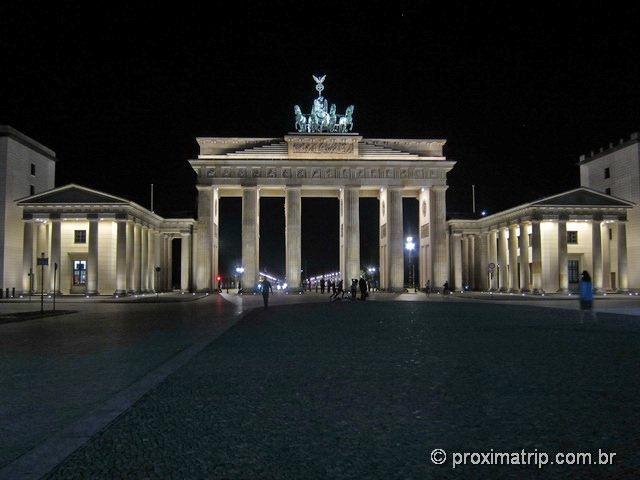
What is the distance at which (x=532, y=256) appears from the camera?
61.2 m

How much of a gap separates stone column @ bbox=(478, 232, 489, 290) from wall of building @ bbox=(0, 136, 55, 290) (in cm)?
5230

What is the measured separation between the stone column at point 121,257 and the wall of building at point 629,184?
169 feet

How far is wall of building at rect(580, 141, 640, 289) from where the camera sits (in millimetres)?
63406

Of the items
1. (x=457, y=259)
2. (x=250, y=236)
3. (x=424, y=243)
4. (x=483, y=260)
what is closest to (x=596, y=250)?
(x=483, y=260)

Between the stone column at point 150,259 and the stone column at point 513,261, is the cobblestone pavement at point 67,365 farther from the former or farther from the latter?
the stone column at point 513,261

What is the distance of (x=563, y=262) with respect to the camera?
6106 centimetres

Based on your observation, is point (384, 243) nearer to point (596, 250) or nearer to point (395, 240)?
point (395, 240)

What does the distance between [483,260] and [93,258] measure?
4586cm

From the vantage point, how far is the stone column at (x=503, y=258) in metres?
70.7

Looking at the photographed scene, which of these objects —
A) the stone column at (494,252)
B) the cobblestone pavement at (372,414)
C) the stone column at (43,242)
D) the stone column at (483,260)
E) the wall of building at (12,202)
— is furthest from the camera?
the stone column at (483,260)

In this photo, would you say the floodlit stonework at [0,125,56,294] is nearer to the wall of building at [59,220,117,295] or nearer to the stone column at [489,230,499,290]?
the wall of building at [59,220,117,295]

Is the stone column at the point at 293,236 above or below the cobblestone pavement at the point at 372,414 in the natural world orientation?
above

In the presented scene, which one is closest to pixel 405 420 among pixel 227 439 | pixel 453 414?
pixel 453 414

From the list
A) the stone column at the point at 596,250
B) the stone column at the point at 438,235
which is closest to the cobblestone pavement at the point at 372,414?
the stone column at the point at 596,250
